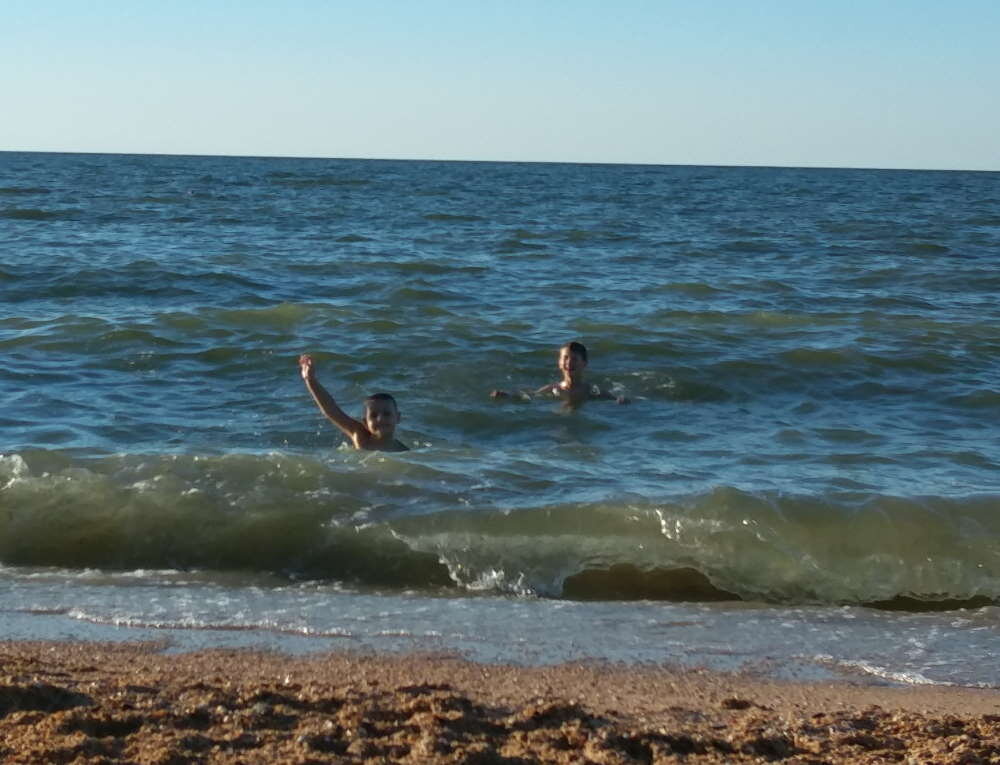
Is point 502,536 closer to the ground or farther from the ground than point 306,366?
closer to the ground

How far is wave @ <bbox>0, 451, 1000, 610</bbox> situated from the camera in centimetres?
609

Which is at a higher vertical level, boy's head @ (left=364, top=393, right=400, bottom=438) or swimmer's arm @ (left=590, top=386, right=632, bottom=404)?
boy's head @ (left=364, top=393, right=400, bottom=438)

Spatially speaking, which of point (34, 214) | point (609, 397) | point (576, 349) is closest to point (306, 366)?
point (576, 349)

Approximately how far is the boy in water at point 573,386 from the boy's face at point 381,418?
1993mm

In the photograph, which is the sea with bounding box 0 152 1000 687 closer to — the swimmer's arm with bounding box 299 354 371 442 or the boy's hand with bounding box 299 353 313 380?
the swimmer's arm with bounding box 299 354 371 442

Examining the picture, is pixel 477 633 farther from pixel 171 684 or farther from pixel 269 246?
pixel 269 246

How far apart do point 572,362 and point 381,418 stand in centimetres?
248

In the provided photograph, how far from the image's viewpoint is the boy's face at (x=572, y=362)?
409 inches

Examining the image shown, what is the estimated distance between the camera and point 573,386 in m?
10.4

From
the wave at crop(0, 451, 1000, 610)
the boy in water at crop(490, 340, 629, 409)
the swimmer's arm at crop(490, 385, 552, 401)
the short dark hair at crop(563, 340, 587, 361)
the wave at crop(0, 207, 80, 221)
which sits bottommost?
the wave at crop(0, 451, 1000, 610)

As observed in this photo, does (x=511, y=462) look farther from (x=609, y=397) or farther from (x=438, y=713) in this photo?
(x=438, y=713)

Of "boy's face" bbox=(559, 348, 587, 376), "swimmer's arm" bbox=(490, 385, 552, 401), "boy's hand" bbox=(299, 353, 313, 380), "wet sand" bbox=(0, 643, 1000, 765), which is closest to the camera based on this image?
"wet sand" bbox=(0, 643, 1000, 765)

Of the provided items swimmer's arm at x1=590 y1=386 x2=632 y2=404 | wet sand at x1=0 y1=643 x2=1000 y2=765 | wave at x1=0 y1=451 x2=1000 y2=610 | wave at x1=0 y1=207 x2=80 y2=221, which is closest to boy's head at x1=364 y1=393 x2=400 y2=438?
wave at x1=0 y1=451 x2=1000 y2=610

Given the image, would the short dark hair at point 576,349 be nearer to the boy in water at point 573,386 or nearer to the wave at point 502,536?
the boy in water at point 573,386
